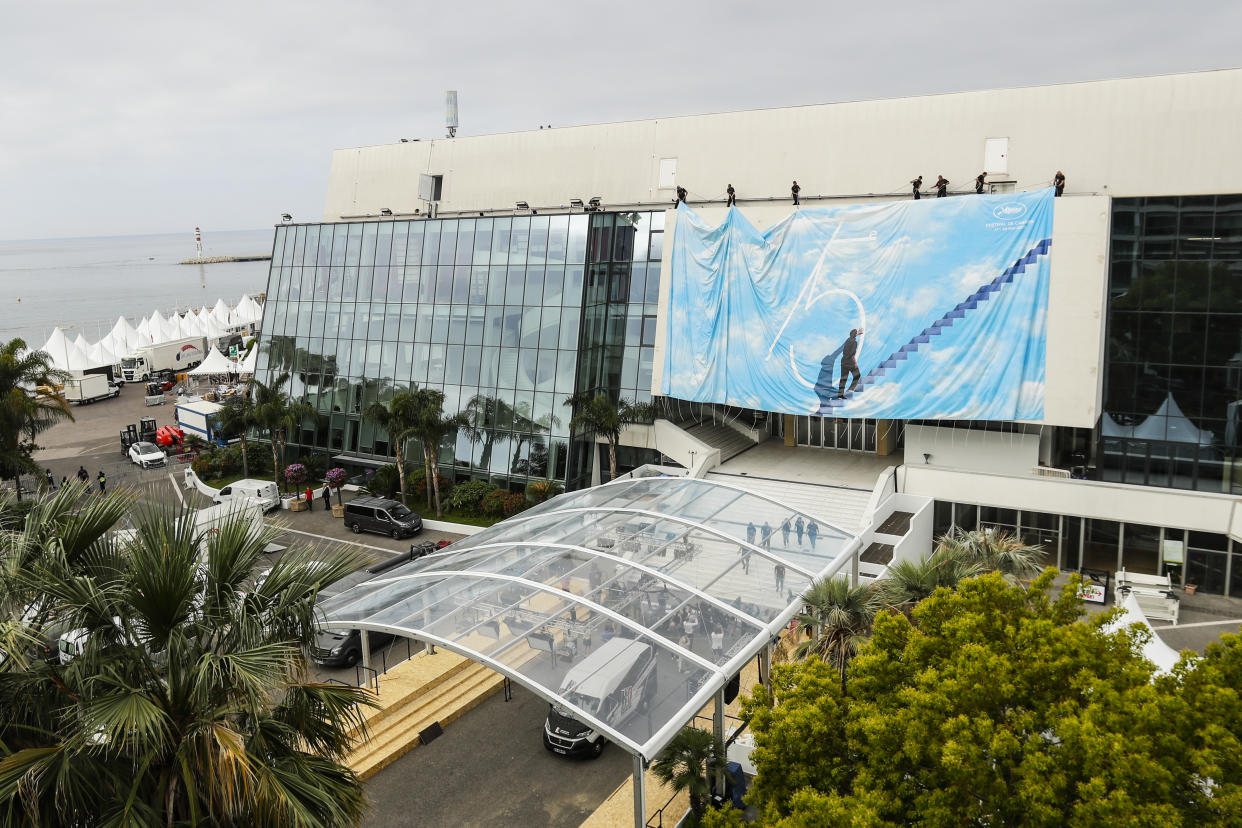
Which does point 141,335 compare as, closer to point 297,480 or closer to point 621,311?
point 297,480

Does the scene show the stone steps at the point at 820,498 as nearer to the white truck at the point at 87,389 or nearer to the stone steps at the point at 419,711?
the stone steps at the point at 419,711

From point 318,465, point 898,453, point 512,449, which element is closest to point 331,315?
point 318,465

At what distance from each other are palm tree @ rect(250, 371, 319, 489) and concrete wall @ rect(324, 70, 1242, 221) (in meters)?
13.4

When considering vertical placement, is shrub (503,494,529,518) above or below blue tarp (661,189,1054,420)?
below

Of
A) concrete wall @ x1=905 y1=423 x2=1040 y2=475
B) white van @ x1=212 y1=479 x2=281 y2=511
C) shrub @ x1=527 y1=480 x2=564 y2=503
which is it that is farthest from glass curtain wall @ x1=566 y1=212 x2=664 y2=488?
white van @ x1=212 y1=479 x2=281 y2=511

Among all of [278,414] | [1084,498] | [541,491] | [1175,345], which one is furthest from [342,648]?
[1175,345]

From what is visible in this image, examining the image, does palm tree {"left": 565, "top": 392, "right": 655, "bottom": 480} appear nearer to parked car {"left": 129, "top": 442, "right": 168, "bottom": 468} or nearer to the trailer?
the trailer

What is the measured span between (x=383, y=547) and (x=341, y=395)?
12.9 meters

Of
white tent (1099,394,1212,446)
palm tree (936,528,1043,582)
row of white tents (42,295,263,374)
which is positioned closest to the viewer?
palm tree (936,528,1043,582)

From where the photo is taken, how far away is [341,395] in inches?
1770

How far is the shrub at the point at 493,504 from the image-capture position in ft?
121

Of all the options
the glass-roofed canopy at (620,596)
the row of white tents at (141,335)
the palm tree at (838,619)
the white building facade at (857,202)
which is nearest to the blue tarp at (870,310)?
the white building facade at (857,202)

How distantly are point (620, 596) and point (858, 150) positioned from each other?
26244mm

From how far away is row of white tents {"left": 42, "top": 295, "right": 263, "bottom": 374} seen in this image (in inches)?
2694
